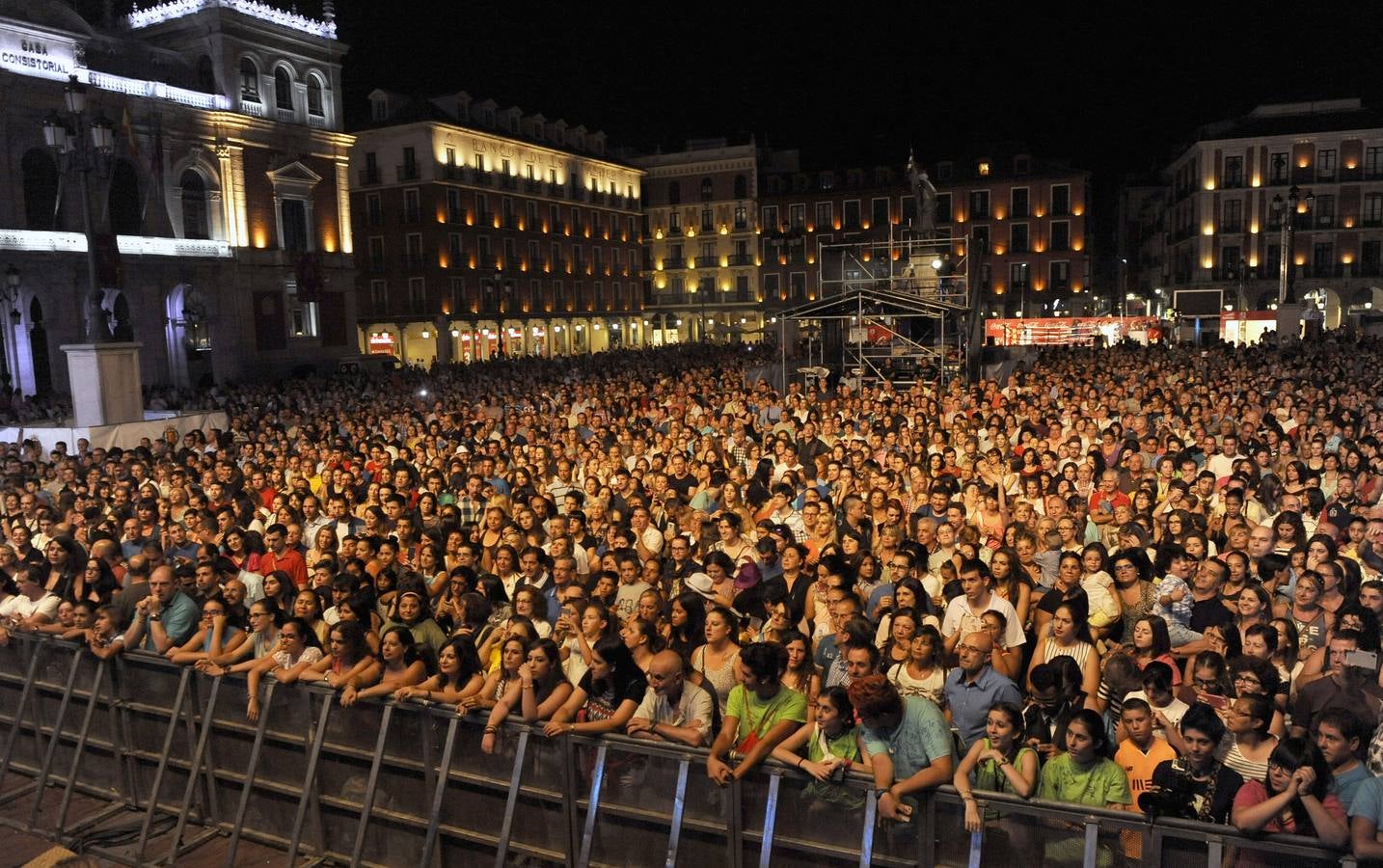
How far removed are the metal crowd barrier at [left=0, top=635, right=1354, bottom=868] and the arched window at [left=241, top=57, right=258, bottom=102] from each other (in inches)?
1334

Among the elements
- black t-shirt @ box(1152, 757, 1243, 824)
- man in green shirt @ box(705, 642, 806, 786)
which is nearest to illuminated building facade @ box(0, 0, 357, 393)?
man in green shirt @ box(705, 642, 806, 786)

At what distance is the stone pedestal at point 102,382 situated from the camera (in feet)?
56.9

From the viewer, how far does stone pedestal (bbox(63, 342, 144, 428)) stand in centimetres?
1733

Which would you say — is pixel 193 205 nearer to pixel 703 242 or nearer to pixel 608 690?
pixel 608 690

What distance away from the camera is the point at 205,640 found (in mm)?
6461

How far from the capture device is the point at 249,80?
35.8 m

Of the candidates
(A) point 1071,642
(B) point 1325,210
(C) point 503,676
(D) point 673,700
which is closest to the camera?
(D) point 673,700

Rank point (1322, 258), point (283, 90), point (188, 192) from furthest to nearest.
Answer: point (1322, 258) < point (283, 90) < point (188, 192)

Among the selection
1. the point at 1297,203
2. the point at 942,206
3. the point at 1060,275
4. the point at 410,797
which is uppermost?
the point at 942,206

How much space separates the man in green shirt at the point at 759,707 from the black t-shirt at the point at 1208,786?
5.11ft

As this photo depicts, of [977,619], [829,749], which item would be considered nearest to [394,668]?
[829,749]

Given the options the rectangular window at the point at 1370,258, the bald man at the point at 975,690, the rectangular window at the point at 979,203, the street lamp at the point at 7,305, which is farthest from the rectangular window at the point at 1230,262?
the bald man at the point at 975,690

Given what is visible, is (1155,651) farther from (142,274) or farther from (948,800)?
(142,274)

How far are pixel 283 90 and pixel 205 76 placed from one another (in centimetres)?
284
